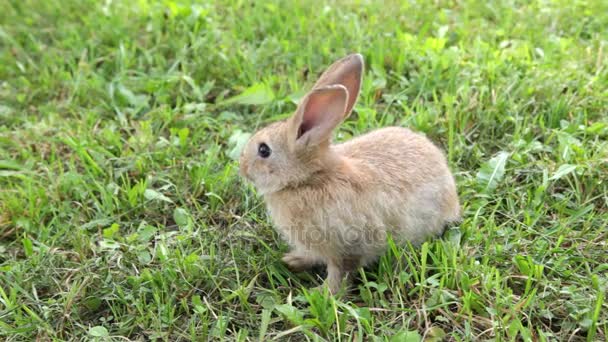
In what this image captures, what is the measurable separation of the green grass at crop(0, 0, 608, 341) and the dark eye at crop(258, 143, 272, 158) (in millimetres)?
465

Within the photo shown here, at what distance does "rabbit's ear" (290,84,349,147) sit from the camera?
9.24ft

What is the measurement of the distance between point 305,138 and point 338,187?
0.27 metres

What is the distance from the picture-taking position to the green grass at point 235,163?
279cm

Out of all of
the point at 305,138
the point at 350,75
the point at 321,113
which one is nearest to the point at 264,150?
the point at 305,138

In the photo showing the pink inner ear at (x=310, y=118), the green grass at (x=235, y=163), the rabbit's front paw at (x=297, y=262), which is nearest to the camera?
the green grass at (x=235, y=163)

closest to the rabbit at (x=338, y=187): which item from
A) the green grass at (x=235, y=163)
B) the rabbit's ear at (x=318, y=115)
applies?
the rabbit's ear at (x=318, y=115)

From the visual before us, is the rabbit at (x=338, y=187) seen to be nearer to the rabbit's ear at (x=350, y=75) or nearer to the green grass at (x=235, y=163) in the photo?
the rabbit's ear at (x=350, y=75)

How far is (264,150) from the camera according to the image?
3.07 meters

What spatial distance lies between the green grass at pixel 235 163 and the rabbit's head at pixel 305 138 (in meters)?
0.42

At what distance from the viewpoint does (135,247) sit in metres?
3.19

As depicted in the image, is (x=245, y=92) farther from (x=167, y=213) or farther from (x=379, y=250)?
(x=379, y=250)

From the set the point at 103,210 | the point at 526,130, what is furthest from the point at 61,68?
the point at 526,130

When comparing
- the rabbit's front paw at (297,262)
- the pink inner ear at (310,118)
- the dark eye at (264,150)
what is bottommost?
the rabbit's front paw at (297,262)

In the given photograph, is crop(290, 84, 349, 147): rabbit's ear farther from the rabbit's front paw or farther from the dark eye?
the rabbit's front paw
